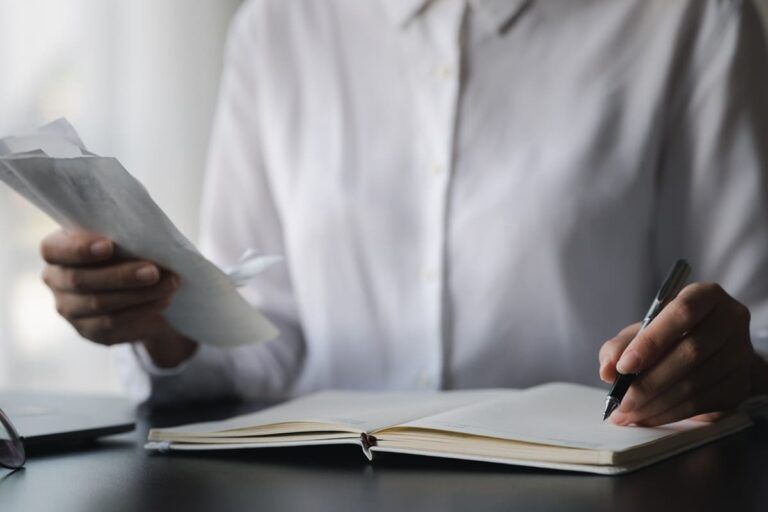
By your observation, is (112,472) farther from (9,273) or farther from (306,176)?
(9,273)

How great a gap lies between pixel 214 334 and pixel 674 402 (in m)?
0.42

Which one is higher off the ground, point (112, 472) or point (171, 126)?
Result: point (171, 126)

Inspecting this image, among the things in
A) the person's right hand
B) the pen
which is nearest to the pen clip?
the pen

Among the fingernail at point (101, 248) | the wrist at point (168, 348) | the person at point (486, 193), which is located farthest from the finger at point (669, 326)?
the wrist at point (168, 348)

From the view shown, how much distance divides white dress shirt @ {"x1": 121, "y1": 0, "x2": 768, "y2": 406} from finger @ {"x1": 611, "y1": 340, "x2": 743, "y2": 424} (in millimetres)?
316

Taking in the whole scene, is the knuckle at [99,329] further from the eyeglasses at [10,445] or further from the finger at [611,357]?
the finger at [611,357]

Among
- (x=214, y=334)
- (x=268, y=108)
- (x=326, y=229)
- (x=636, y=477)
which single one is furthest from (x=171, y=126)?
(x=636, y=477)

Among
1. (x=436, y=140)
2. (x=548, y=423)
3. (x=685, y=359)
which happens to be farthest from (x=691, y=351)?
(x=436, y=140)

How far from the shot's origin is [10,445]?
26.0 inches

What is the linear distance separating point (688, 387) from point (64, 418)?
1.64 feet

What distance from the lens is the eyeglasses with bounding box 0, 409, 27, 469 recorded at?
0.66 meters

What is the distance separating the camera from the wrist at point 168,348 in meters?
1.03

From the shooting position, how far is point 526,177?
114 cm

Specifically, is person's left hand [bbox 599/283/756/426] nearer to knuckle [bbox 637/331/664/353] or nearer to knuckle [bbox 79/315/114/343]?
knuckle [bbox 637/331/664/353]
